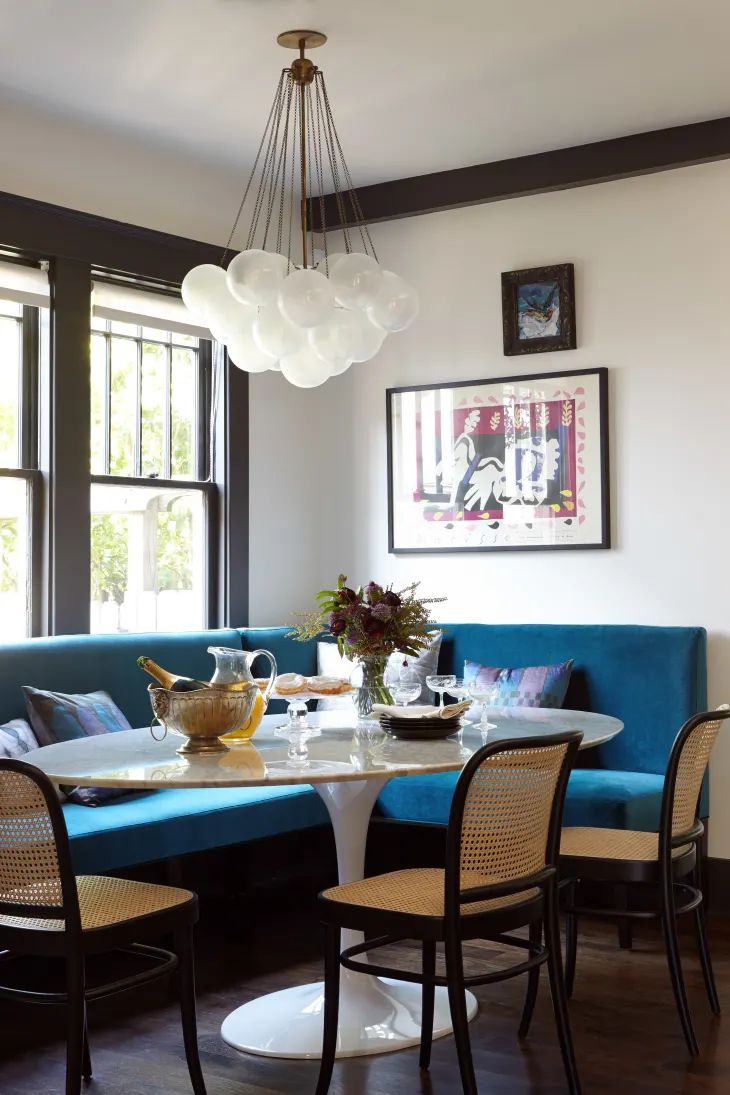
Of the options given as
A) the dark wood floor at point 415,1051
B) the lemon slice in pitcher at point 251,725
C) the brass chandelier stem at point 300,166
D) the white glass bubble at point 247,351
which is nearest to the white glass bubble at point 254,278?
Result: the white glass bubble at point 247,351

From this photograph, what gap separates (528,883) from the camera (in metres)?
2.77

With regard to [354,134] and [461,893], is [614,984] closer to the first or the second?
[461,893]

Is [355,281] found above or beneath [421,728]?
above

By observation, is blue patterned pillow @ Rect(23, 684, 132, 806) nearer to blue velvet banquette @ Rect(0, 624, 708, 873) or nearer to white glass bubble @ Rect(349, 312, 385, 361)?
blue velvet banquette @ Rect(0, 624, 708, 873)

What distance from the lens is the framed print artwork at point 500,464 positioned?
205 inches

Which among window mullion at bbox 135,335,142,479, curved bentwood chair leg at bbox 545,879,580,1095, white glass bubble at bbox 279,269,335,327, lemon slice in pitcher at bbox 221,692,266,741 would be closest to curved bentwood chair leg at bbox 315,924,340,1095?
curved bentwood chair leg at bbox 545,879,580,1095

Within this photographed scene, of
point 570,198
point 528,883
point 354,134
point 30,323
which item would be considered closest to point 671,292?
point 570,198

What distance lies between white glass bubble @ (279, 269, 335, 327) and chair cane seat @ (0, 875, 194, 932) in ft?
5.07

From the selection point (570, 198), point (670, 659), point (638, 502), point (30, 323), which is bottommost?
point (670, 659)

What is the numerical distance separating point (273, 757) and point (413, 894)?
439 mm

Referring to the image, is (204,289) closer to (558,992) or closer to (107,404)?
(107,404)

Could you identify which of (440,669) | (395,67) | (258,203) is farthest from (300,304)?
(258,203)

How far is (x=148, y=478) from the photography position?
17.1 ft

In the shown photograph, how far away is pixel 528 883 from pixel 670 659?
2.15 metres
